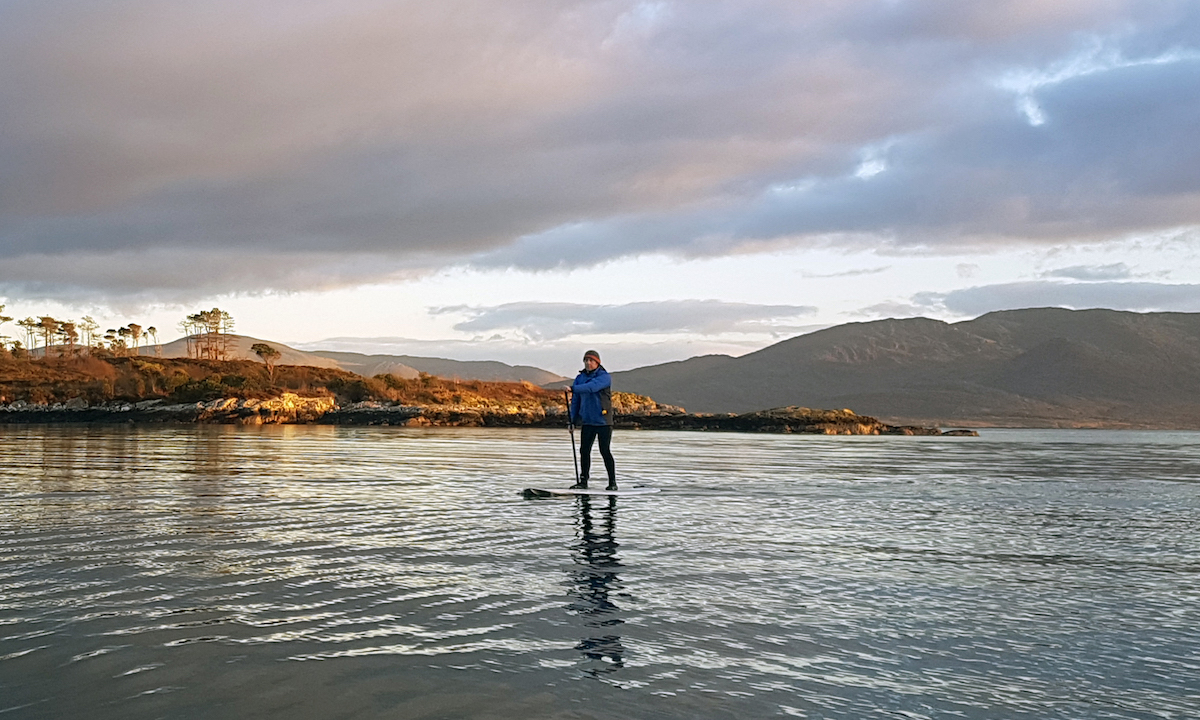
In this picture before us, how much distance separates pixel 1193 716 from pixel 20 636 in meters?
7.80

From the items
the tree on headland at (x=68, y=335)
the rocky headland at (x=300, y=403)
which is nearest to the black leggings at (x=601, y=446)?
the rocky headland at (x=300, y=403)

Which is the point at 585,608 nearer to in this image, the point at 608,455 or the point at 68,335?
the point at 608,455

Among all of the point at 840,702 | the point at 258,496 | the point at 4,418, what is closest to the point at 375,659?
the point at 840,702

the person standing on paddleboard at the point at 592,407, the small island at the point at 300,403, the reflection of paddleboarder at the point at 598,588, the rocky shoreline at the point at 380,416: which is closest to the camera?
the reflection of paddleboarder at the point at 598,588

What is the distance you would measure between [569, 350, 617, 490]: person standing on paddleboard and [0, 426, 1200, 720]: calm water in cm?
301

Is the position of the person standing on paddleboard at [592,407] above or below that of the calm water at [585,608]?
above

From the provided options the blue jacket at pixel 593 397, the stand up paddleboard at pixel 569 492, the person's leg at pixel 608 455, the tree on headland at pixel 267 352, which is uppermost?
the tree on headland at pixel 267 352

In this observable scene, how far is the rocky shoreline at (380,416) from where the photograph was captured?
3066 inches

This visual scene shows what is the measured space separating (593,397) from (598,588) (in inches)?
438

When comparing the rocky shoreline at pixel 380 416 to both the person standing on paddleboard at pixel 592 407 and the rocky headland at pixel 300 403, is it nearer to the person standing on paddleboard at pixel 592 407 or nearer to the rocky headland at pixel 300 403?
the rocky headland at pixel 300 403

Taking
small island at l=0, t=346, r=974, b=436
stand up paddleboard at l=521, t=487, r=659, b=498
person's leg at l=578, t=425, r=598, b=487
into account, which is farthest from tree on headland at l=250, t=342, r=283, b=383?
stand up paddleboard at l=521, t=487, r=659, b=498

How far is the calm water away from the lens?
5.62m

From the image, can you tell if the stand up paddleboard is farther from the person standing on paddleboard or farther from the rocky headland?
the rocky headland

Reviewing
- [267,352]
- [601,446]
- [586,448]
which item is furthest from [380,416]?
[601,446]
